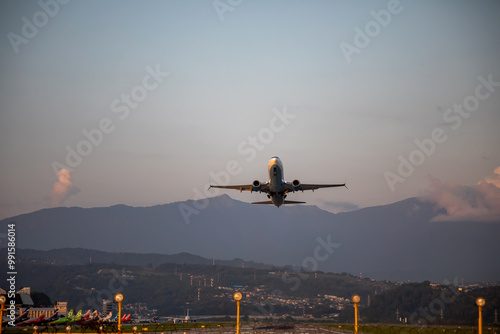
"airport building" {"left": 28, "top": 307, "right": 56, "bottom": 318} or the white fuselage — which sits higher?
the white fuselage

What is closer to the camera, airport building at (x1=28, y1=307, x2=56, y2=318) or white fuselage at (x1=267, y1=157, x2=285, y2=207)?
white fuselage at (x1=267, y1=157, x2=285, y2=207)

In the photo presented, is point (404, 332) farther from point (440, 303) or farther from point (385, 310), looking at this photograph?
point (385, 310)

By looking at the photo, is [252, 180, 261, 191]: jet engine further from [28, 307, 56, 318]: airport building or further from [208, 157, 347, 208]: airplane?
[28, 307, 56, 318]: airport building

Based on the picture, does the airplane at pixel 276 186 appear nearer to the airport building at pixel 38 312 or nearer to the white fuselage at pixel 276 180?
the white fuselage at pixel 276 180

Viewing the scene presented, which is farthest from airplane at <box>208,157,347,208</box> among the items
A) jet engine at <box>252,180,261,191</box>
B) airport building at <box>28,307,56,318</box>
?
airport building at <box>28,307,56,318</box>

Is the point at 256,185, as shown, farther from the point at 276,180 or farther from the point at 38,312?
the point at 38,312

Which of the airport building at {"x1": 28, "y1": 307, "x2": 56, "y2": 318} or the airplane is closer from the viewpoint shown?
the airplane

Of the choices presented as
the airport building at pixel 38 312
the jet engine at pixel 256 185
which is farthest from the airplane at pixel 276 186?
the airport building at pixel 38 312

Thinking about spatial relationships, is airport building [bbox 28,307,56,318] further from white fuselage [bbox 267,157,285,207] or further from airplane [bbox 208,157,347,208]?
white fuselage [bbox 267,157,285,207]

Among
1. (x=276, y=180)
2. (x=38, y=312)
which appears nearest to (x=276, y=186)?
(x=276, y=180)

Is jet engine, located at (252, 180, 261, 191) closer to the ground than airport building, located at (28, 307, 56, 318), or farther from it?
farther from it

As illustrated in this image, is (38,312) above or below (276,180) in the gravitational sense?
below

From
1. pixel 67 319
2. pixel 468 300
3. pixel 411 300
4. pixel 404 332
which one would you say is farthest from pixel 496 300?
Result: pixel 67 319

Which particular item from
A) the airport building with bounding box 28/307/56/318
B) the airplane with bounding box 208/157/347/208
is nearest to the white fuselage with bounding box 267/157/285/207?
the airplane with bounding box 208/157/347/208
